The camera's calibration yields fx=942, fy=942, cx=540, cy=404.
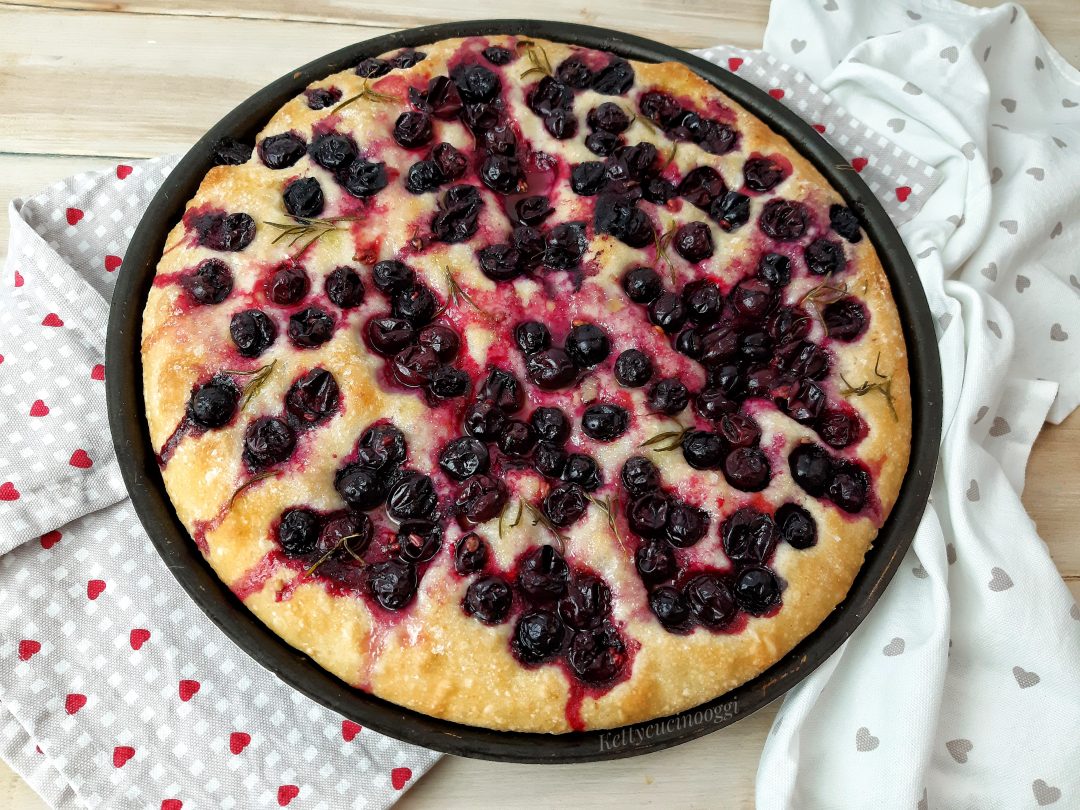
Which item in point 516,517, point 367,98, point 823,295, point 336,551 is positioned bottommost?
point 336,551

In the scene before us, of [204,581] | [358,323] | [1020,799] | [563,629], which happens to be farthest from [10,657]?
[1020,799]

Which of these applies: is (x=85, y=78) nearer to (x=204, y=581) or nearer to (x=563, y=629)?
(x=204, y=581)

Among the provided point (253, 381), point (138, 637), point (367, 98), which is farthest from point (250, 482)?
point (367, 98)

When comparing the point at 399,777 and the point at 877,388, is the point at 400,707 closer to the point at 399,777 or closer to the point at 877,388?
the point at 399,777

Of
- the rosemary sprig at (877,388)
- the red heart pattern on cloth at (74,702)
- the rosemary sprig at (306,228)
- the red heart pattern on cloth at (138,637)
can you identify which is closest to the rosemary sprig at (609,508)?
the rosemary sprig at (877,388)

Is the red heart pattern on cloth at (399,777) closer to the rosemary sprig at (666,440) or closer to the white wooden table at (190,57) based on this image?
the rosemary sprig at (666,440)

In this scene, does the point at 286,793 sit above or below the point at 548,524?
below

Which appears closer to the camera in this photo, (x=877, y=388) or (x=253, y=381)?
(x=253, y=381)
